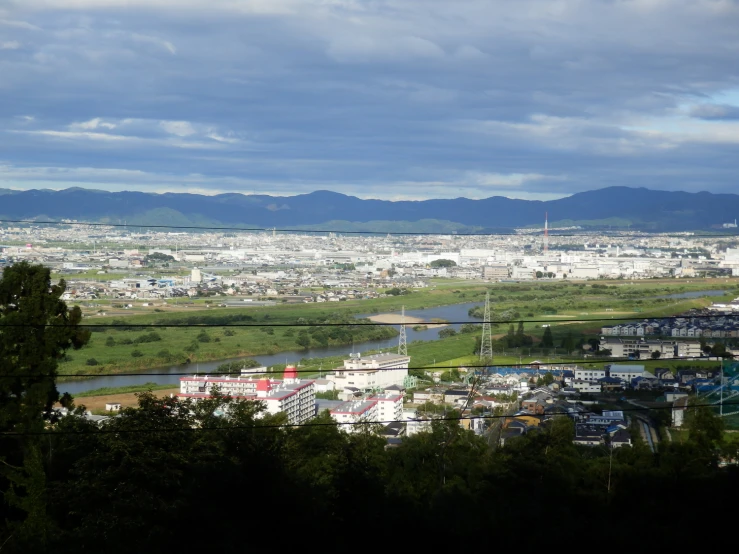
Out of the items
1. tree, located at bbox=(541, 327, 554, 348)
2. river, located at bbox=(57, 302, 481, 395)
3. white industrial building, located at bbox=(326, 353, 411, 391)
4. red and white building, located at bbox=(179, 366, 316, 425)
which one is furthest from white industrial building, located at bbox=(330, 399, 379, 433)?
tree, located at bbox=(541, 327, 554, 348)

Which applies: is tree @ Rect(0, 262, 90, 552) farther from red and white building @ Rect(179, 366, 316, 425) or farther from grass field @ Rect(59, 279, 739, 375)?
grass field @ Rect(59, 279, 739, 375)

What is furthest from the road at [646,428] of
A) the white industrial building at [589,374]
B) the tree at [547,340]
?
the tree at [547,340]

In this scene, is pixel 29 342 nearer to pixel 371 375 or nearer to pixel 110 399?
pixel 110 399

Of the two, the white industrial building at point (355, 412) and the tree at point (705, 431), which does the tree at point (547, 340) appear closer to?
the white industrial building at point (355, 412)

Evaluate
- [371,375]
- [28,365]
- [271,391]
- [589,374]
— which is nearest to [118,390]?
[271,391]

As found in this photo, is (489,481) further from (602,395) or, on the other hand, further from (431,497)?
(602,395)

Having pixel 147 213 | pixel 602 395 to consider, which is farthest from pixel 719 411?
pixel 147 213
